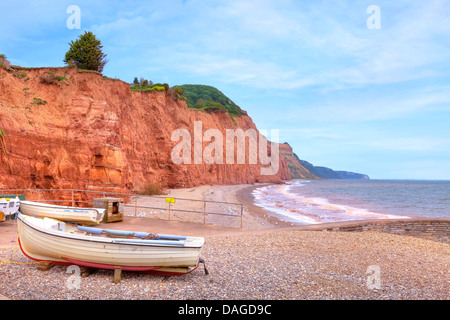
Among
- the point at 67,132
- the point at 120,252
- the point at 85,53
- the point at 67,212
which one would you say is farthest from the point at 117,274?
the point at 85,53

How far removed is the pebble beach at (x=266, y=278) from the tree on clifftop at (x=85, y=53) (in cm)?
2230

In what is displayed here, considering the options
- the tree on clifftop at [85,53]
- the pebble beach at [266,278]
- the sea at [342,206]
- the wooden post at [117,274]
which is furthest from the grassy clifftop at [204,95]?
the wooden post at [117,274]

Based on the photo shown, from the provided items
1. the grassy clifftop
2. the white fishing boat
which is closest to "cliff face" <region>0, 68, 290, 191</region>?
the white fishing boat

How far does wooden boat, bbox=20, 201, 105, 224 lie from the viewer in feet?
39.8

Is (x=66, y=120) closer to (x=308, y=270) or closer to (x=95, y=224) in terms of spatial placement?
(x=95, y=224)

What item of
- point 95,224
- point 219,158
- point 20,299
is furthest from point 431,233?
point 219,158

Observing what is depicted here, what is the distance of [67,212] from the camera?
41.1 feet

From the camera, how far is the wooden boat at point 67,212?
12125 mm

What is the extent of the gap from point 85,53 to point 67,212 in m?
20.3

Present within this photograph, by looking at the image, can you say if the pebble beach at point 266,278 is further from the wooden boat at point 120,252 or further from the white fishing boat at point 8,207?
the white fishing boat at point 8,207

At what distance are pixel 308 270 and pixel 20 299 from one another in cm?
620

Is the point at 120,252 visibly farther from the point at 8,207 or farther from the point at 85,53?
the point at 85,53
